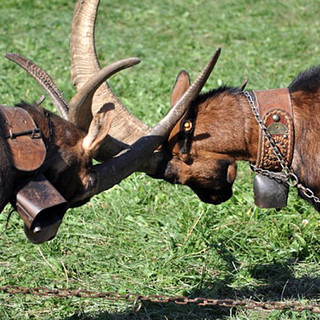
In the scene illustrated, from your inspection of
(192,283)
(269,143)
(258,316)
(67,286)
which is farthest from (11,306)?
(269,143)

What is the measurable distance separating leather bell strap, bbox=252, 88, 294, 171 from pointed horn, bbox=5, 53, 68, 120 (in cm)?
126

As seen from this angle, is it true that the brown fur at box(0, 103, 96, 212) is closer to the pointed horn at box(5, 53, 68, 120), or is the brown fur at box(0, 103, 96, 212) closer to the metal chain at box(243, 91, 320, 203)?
the pointed horn at box(5, 53, 68, 120)

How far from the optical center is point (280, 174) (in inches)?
191

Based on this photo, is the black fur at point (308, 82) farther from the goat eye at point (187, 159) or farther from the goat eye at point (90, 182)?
the goat eye at point (90, 182)

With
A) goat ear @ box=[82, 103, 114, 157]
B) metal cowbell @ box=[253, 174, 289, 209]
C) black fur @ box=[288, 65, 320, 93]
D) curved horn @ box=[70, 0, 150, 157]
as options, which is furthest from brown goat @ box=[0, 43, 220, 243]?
metal cowbell @ box=[253, 174, 289, 209]

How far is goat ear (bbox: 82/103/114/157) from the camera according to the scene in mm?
4070

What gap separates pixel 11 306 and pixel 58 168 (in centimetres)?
167

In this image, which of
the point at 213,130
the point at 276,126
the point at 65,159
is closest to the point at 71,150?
the point at 65,159

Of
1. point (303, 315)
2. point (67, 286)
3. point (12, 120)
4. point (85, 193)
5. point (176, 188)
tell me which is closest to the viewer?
point (12, 120)

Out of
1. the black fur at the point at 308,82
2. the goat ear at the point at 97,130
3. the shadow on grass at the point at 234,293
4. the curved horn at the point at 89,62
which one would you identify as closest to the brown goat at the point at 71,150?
the goat ear at the point at 97,130

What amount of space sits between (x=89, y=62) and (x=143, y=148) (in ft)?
2.52

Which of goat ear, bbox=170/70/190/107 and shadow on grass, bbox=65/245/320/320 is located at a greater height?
goat ear, bbox=170/70/190/107

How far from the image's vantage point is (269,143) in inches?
187

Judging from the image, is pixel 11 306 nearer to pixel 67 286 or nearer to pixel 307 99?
pixel 67 286
